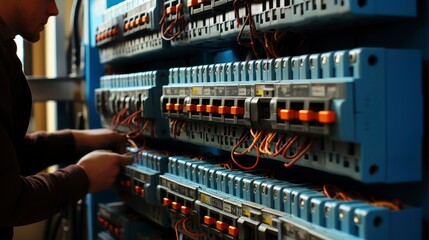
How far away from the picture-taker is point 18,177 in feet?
5.14

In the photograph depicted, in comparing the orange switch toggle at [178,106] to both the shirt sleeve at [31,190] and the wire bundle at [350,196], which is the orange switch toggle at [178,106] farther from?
the wire bundle at [350,196]

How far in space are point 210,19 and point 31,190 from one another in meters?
0.74

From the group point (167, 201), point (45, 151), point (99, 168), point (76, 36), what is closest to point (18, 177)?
point (99, 168)

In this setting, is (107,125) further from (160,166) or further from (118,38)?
(160,166)

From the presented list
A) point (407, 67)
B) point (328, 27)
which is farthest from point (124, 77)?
point (407, 67)

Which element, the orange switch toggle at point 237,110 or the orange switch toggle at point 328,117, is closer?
the orange switch toggle at point 328,117

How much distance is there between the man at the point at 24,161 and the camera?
5.11ft

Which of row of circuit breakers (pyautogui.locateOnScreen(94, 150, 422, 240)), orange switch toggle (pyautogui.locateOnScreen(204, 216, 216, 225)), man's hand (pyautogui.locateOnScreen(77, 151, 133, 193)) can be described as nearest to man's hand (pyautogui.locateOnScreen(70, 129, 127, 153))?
row of circuit breakers (pyautogui.locateOnScreen(94, 150, 422, 240))

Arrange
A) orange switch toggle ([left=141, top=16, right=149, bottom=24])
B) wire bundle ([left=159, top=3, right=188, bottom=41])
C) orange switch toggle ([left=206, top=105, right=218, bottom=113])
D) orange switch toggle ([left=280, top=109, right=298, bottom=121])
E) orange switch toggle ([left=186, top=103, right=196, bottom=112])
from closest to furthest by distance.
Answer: orange switch toggle ([left=280, top=109, right=298, bottom=121])
orange switch toggle ([left=206, top=105, right=218, bottom=113])
orange switch toggle ([left=186, top=103, right=196, bottom=112])
wire bundle ([left=159, top=3, right=188, bottom=41])
orange switch toggle ([left=141, top=16, right=149, bottom=24])

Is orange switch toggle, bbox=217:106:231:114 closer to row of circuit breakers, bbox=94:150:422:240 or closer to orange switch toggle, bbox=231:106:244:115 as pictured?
orange switch toggle, bbox=231:106:244:115

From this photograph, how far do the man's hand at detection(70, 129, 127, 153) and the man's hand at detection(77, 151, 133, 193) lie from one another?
29cm

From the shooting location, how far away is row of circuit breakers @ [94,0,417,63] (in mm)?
1142

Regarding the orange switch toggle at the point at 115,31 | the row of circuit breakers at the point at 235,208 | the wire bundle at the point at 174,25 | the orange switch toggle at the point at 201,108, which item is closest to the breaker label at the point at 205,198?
the row of circuit breakers at the point at 235,208

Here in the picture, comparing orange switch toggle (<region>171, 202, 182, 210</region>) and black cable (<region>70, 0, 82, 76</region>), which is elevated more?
black cable (<region>70, 0, 82, 76</region>)
